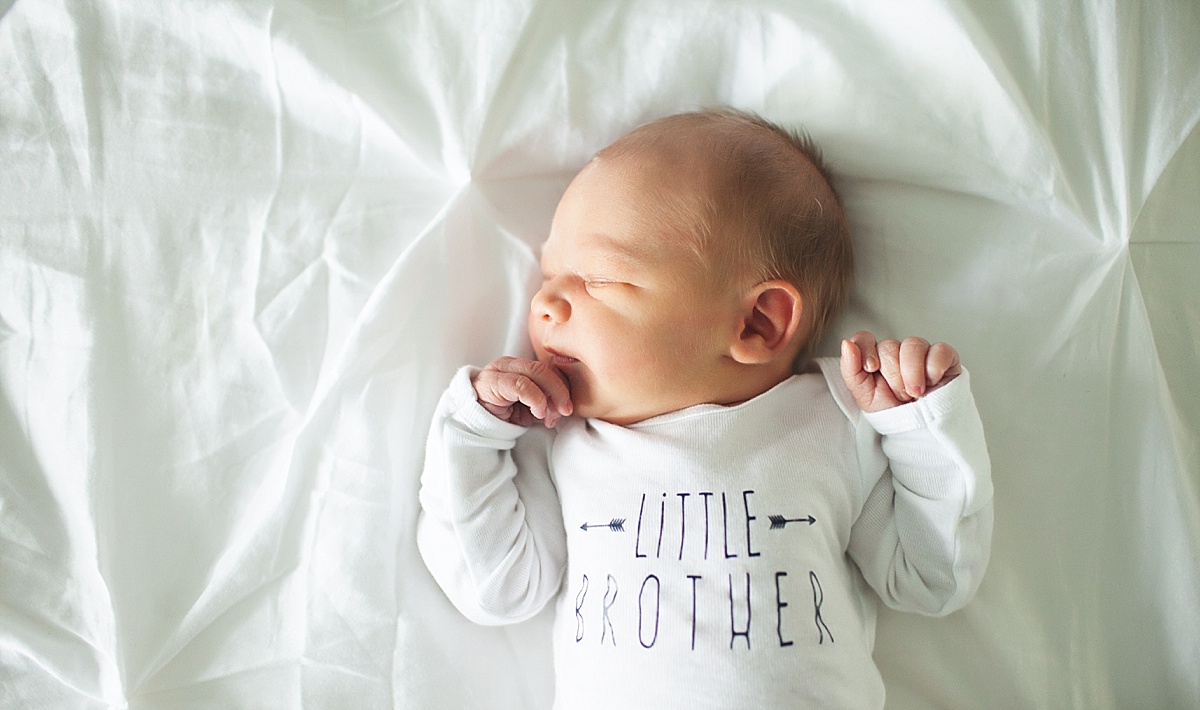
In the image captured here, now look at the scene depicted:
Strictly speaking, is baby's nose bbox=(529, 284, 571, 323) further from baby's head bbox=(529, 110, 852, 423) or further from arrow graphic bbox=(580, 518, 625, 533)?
arrow graphic bbox=(580, 518, 625, 533)

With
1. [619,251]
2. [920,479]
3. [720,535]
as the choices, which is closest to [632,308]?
[619,251]

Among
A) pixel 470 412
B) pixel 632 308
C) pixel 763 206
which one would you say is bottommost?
pixel 470 412

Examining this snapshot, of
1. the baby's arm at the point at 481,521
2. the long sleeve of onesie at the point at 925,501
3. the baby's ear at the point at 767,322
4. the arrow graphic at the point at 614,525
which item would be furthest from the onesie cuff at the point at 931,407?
the baby's arm at the point at 481,521

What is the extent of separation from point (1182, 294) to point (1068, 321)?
5.9 inches

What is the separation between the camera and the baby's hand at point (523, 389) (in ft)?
3.69

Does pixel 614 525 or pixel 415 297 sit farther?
pixel 415 297

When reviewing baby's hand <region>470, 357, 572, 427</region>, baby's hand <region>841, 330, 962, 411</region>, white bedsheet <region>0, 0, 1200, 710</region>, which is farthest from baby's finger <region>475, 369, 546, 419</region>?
baby's hand <region>841, 330, 962, 411</region>

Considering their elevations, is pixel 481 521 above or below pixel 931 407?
below

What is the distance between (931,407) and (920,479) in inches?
4.2

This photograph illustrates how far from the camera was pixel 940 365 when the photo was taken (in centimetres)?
107

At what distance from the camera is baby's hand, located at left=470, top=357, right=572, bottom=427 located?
3.69ft

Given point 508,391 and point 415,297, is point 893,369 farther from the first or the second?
point 415,297

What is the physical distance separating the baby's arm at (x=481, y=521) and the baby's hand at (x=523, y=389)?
2 centimetres

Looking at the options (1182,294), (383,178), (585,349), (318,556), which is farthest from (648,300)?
(1182,294)
